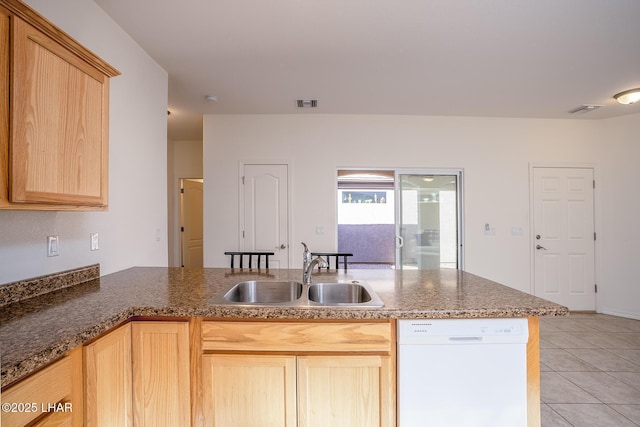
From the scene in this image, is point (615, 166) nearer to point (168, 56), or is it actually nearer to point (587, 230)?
point (587, 230)

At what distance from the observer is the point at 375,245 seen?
7.76m

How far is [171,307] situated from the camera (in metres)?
1.29

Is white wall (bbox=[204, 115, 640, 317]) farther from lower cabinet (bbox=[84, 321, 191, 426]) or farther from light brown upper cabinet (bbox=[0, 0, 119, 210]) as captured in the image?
lower cabinet (bbox=[84, 321, 191, 426])

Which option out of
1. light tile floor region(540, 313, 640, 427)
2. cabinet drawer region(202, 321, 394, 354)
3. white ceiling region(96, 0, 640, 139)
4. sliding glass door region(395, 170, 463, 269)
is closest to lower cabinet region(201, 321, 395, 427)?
cabinet drawer region(202, 321, 394, 354)

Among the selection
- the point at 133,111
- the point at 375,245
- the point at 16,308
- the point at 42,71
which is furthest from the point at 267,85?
the point at 375,245

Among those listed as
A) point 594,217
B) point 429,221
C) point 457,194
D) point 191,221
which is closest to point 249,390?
point 429,221

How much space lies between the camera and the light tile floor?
197cm

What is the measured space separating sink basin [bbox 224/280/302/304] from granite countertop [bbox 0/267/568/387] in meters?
0.06

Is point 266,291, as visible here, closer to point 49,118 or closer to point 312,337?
point 312,337

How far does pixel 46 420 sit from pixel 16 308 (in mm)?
599

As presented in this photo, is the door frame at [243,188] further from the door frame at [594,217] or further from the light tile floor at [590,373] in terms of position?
the door frame at [594,217]

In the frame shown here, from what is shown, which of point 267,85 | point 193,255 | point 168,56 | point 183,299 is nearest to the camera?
point 183,299

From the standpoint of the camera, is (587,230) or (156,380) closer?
(156,380)

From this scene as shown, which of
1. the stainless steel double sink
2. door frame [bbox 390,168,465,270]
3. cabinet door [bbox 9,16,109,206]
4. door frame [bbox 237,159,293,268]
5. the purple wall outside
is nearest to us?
cabinet door [bbox 9,16,109,206]
